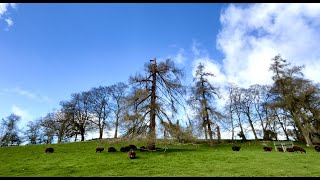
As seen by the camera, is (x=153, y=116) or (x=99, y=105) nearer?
(x=153, y=116)

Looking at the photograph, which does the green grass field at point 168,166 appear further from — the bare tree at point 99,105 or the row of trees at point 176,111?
the bare tree at point 99,105

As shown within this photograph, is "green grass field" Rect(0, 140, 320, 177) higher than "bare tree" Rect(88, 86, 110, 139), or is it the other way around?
"bare tree" Rect(88, 86, 110, 139)

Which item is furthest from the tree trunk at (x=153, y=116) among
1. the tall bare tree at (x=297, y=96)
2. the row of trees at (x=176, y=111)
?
the tall bare tree at (x=297, y=96)

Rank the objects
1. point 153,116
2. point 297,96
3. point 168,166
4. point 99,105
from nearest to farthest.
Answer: point 168,166 → point 153,116 → point 297,96 → point 99,105

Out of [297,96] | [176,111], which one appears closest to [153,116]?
[176,111]

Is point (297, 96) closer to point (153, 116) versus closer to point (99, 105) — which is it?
point (153, 116)

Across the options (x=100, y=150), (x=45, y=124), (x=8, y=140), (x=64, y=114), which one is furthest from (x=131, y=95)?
(x=8, y=140)

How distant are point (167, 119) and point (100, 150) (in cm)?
782

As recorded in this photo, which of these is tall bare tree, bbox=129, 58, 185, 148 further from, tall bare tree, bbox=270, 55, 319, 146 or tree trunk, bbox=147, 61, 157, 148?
tall bare tree, bbox=270, 55, 319, 146

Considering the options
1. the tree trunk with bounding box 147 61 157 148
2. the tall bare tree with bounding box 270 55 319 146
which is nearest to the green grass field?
the tree trunk with bounding box 147 61 157 148

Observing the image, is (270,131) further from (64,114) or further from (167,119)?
(64,114)

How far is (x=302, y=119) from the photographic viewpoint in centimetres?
3834

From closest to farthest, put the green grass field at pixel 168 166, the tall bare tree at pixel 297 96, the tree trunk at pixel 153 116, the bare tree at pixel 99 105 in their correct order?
the green grass field at pixel 168 166
the tree trunk at pixel 153 116
the tall bare tree at pixel 297 96
the bare tree at pixel 99 105

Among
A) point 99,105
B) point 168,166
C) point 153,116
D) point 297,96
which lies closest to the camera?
point 168,166
